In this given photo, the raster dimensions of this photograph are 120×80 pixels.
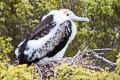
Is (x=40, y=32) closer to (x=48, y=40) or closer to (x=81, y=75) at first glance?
(x=48, y=40)

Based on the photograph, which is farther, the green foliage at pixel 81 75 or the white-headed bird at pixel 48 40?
the white-headed bird at pixel 48 40

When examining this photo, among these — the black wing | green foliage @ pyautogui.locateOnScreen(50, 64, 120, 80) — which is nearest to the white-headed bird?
the black wing

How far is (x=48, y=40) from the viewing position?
17.3 feet

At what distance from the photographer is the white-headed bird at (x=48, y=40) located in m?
5.15

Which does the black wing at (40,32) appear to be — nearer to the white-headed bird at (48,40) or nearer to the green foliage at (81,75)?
the white-headed bird at (48,40)

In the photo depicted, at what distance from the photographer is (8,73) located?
11.1 feet

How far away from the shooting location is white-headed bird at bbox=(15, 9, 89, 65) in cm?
515

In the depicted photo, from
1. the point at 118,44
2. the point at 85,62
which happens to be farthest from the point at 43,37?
the point at 118,44

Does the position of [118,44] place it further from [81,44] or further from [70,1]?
[70,1]

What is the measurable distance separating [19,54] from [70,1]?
8.30 feet

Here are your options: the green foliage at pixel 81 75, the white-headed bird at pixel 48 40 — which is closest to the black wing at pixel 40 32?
the white-headed bird at pixel 48 40

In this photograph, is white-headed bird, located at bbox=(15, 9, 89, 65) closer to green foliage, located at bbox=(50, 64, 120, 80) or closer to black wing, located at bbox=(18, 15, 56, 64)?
black wing, located at bbox=(18, 15, 56, 64)

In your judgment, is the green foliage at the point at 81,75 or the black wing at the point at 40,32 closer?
the green foliage at the point at 81,75

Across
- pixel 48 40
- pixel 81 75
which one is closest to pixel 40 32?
pixel 48 40
